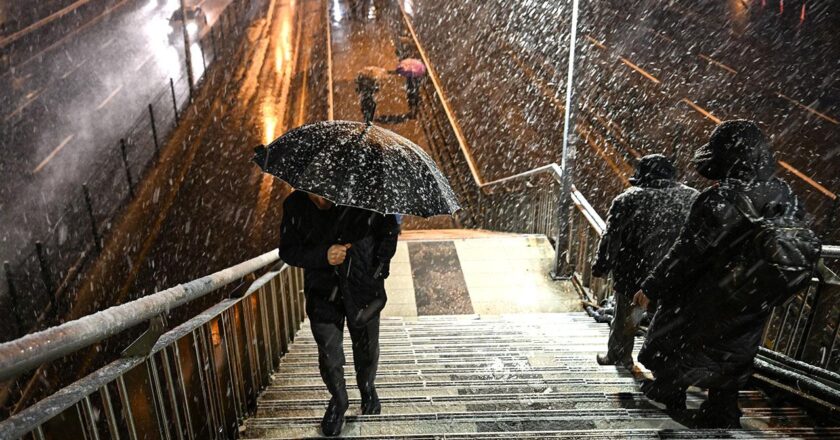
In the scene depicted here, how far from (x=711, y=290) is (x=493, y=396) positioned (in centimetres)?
150

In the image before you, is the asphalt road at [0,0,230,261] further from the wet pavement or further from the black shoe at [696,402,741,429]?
the black shoe at [696,402,741,429]

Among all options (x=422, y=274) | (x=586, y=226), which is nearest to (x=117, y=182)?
(x=422, y=274)

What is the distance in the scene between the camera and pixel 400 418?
3057mm

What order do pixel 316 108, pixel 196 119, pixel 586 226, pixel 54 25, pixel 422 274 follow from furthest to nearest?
1. pixel 54 25
2. pixel 316 108
3. pixel 196 119
4. pixel 422 274
5. pixel 586 226

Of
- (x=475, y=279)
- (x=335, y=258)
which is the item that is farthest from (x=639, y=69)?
(x=335, y=258)

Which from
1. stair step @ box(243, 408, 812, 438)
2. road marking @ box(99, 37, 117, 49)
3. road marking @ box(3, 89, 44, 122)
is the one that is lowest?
road marking @ box(3, 89, 44, 122)

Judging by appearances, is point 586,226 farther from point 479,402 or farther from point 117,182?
point 117,182

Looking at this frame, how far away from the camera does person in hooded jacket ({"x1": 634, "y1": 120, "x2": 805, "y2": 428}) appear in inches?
103

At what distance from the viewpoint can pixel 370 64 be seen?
79.4 feet

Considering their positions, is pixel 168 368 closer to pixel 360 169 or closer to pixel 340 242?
pixel 340 242

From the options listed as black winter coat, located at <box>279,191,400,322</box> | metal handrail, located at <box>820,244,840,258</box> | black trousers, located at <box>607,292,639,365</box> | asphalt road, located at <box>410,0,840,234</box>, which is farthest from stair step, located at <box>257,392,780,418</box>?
asphalt road, located at <box>410,0,840,234</box>

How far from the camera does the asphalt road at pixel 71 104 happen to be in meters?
12.9

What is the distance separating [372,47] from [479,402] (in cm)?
2543

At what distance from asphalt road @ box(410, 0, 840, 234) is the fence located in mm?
9782
